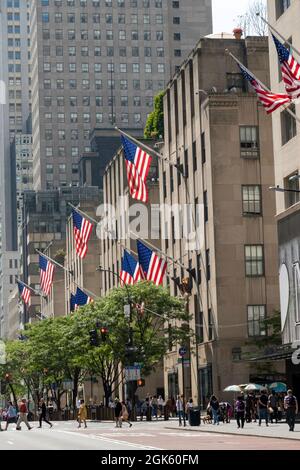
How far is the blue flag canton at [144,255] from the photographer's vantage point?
235 ft

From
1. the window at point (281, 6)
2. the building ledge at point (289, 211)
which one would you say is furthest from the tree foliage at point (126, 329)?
the window at point (281, 6)

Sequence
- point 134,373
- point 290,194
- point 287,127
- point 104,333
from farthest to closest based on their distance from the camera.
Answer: point 104,333, point 134,373, point 287,127, point 290,194

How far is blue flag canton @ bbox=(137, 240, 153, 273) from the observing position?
71.6m

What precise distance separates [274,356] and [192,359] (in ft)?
73.7

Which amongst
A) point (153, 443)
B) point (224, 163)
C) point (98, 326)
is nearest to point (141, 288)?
point (98, 326)

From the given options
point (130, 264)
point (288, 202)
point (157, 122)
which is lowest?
point (130, 264)

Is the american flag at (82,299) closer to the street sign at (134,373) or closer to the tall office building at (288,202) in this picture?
the street sign at (134,373)

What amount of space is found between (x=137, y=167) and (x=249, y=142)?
2037 centimetres

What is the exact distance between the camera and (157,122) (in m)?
121

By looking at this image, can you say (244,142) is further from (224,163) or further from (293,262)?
(293,262)

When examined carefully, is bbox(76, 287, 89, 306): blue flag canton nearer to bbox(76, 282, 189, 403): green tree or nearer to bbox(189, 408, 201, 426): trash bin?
bbox(76, 282, 189, 403): green tree

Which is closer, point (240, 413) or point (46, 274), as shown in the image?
point (240, 413)

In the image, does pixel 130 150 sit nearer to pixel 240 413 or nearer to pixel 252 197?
pixel 240 413

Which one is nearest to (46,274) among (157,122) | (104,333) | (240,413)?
(104,333)
